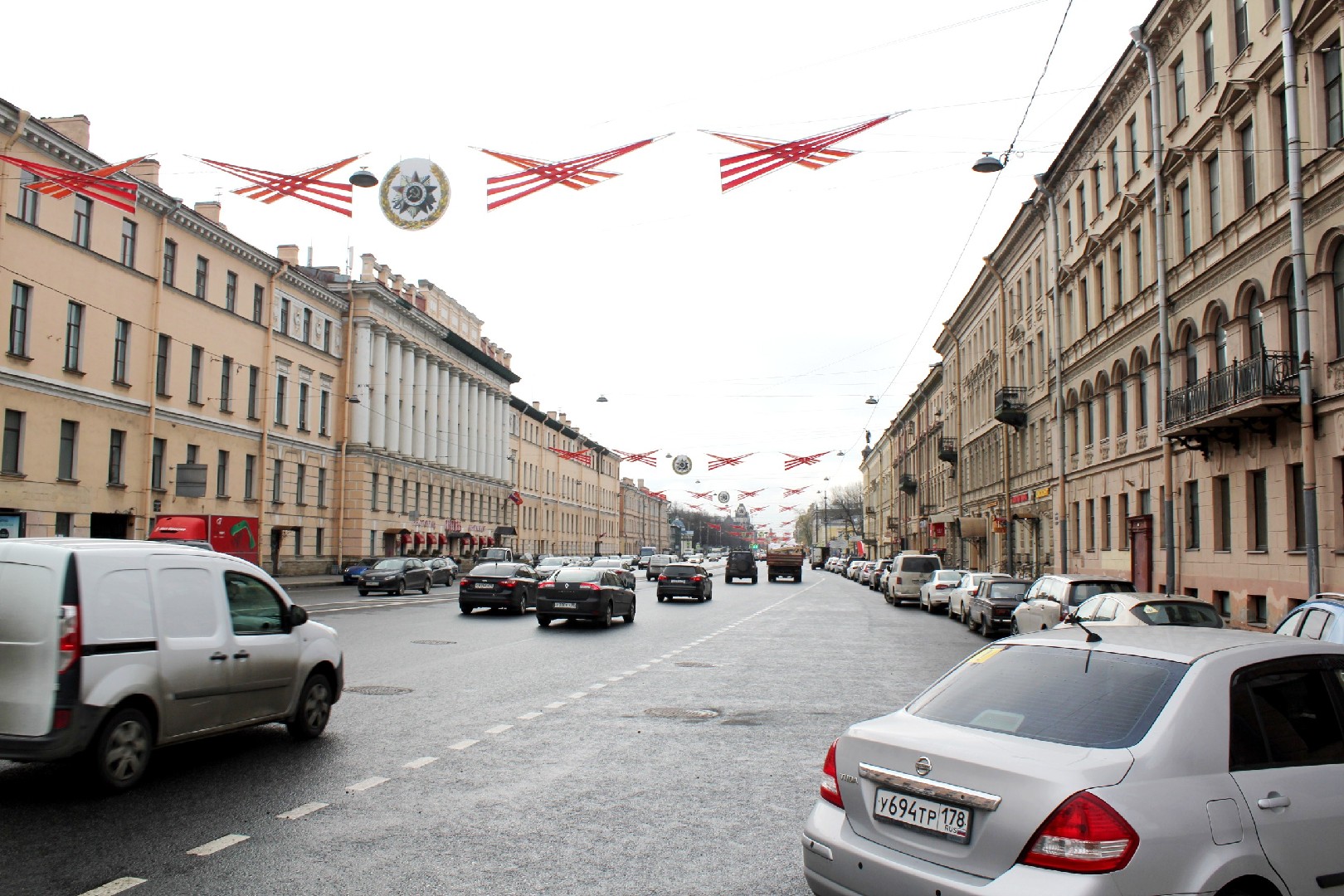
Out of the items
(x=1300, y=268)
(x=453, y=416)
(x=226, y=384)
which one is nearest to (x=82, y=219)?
(x=226, y=384)

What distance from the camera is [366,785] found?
746 centimetres

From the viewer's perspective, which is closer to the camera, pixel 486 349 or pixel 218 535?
pixel 218 535

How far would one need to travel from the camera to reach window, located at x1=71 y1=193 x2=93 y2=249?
34375mm

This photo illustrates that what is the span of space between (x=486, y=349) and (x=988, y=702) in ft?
268

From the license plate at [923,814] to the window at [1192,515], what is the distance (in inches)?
998

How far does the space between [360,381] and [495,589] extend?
33.0 metres

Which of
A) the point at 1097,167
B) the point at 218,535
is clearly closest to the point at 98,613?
the point at 218,535

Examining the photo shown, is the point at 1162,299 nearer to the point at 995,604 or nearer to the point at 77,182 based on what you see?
the point at 995,604

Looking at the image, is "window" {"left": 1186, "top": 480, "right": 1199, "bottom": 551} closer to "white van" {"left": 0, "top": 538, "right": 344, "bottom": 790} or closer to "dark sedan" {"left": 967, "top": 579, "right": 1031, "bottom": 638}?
"dark sedan" {"left": 967, "top": 579, "right": 1031, "bottom": 638}

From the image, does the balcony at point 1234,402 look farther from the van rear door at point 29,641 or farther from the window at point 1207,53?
the van rear door at point 29,641

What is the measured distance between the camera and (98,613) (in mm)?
7020

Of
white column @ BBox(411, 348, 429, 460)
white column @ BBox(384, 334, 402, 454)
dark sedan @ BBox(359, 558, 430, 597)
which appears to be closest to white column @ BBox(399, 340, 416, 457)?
white column @ BBox(411, 348, 429, 460)

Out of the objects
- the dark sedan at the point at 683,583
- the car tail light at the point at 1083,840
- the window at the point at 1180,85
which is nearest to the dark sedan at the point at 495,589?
the dark sedan at the point at 683,583

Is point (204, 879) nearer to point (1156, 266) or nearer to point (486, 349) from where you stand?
point (1156, 266)
